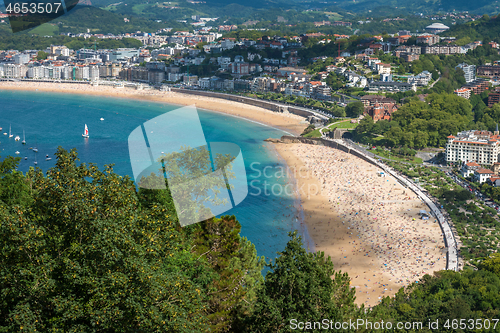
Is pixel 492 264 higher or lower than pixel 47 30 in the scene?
lower

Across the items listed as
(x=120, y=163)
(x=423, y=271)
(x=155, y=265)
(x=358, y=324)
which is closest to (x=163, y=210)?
(x=155, y=265)

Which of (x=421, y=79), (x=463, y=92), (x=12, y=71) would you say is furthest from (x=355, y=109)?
(x=12, y=71)

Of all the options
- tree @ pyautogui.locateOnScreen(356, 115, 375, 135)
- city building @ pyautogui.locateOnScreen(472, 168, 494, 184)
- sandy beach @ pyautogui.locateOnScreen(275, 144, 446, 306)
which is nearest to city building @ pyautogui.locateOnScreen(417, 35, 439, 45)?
tree @ pyautogui.locateOnScreen(356, 115, 375, 135)

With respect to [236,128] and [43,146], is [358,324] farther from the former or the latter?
[236,128]

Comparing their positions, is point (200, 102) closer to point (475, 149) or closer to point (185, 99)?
point (185, 99)

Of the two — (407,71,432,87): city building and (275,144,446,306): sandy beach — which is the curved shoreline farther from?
(407,71,432,87): city building

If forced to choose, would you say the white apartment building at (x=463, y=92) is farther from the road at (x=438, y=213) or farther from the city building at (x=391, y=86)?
the road at (x=438, y=213)

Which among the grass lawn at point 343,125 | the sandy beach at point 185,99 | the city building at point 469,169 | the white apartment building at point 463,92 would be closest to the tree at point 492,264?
the city building at point 469,169
